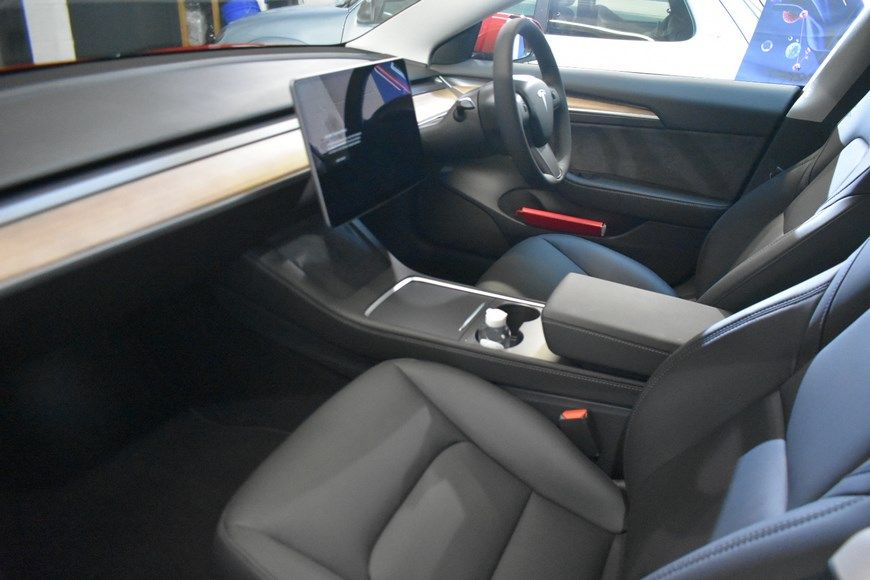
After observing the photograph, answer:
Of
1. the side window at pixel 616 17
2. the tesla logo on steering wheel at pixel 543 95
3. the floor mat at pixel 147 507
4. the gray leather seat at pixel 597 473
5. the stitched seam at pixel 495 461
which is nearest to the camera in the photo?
the gray leather seat at pixel 597 473

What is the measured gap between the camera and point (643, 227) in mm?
1989

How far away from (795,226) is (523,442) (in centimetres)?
67

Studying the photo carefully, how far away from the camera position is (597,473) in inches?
41.4

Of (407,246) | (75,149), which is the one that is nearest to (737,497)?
(75,149)

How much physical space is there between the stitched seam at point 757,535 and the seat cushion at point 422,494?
1.14 feet

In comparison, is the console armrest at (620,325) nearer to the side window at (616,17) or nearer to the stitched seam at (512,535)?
the stitched seam at (512,535)

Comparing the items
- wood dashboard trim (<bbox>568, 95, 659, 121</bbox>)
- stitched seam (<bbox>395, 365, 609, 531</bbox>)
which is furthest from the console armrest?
wood dashboard trim (<bbox>568, 95, 659, 121</bbox>)

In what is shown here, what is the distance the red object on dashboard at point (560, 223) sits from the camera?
201 cm

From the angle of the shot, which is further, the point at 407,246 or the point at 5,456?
the point at 407,246

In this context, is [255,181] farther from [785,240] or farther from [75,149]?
[785,240]

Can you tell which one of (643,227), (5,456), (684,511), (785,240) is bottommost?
(5,456)

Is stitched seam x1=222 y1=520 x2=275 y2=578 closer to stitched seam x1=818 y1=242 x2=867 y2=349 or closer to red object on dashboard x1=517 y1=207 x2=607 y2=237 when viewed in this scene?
stitched seam x1=818 y1=242 x2=867 y2=349

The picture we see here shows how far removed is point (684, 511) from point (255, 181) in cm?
83

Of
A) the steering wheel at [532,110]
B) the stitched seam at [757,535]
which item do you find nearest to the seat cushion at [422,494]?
the stitched seam at [757,535]
